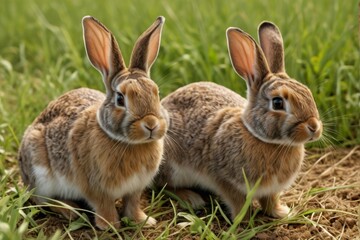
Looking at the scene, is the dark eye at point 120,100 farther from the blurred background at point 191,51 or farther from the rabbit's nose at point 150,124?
the blurred background at point 191,51

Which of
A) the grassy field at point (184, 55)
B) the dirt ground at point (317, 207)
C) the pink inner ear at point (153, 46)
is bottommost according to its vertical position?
the dirt ground at point (317, 207)

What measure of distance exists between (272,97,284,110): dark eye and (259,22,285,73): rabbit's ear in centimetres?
38

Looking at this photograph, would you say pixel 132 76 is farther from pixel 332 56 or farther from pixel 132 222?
pixel 332 56

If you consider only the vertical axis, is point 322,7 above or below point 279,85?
below

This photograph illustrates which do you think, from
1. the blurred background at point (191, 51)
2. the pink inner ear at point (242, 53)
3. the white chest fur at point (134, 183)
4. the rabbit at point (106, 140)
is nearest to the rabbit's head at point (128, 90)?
the rabbit at point (106, 140)

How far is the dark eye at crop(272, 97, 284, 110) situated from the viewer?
14.9ft

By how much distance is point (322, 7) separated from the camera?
25.6ft

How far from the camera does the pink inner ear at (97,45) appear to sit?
4746mm

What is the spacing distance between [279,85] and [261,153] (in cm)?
46

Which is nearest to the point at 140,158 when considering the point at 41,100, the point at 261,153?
the point at 261,153

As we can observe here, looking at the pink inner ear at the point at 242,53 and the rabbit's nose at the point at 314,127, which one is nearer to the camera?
the rabbit's nose at the point at 314,127

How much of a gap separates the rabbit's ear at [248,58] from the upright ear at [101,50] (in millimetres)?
775

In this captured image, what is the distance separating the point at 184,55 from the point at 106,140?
2.10 metres

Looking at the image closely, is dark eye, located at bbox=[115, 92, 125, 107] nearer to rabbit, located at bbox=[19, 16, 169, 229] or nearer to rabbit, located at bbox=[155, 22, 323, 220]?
rabbit, located at bbox=[19, 16, 169, 229]
